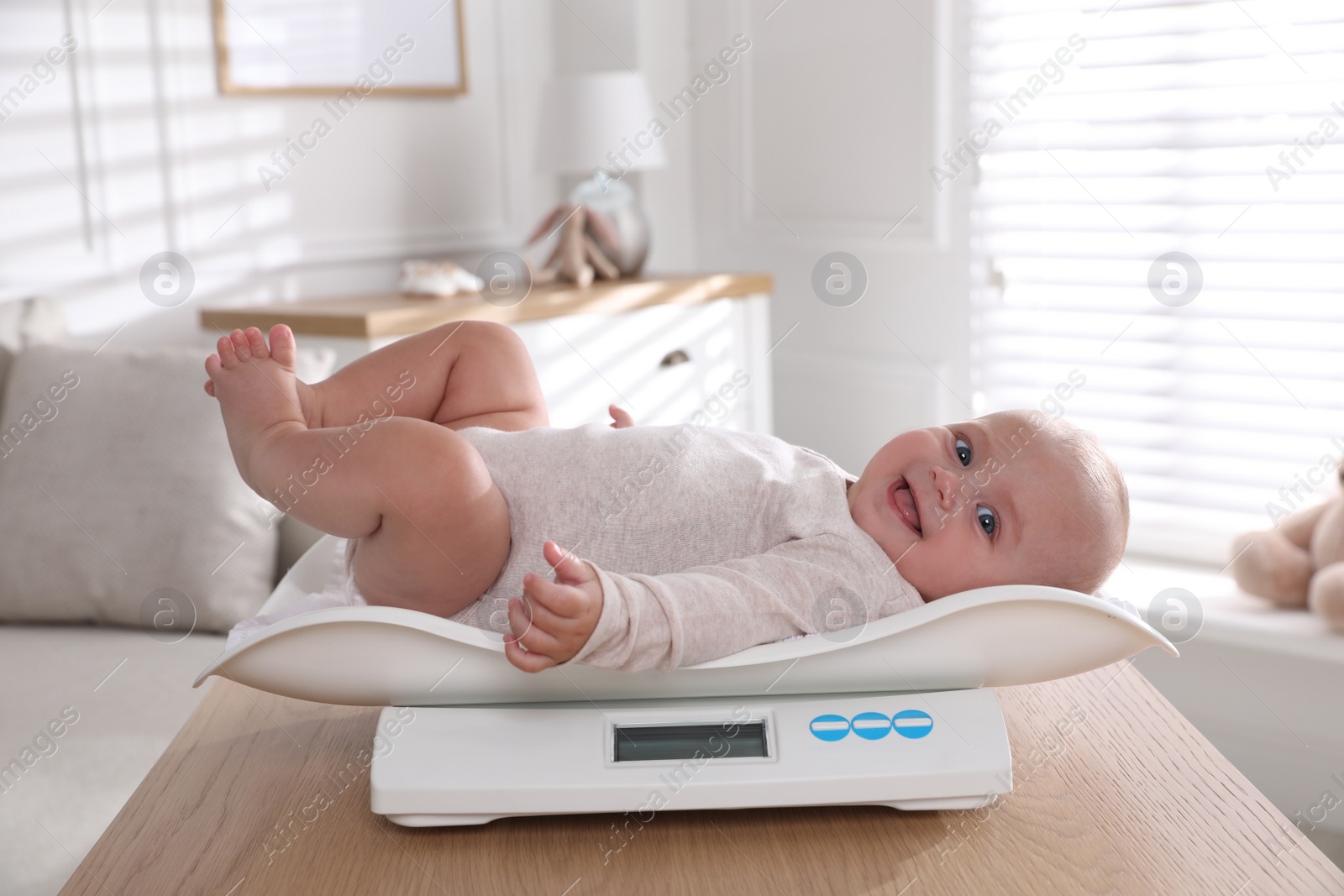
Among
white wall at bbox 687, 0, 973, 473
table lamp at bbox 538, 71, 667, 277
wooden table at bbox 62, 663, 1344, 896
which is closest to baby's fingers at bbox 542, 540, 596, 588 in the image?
wooden table at bbox 62, 663, 1344, 896

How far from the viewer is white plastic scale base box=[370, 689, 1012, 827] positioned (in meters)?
0.68

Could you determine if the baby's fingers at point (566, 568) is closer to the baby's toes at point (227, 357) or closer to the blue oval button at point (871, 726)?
the blue oval button at point (871, 726)

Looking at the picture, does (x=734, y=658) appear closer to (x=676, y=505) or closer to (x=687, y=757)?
(x=687, y=757)

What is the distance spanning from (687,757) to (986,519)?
1.21ft

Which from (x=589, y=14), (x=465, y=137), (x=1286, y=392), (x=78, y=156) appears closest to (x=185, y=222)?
(x=78, y=156)

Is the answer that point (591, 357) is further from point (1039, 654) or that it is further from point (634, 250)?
point (1039, 654)

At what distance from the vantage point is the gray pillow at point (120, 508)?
156 centimetres

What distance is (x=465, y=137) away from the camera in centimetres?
259

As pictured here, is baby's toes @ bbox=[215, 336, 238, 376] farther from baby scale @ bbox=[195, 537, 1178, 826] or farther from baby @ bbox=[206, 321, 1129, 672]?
baby scale @ bbox=[195, 537, 1178, 826]

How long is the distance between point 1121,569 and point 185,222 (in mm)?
2007

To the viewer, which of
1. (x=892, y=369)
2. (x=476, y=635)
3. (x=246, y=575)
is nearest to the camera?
(x=476, y=635)

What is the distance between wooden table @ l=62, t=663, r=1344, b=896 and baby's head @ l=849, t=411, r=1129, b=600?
0.15m

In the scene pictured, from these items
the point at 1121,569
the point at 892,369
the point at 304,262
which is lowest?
the point at 1121,569

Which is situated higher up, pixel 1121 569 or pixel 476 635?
pixel 476 635
